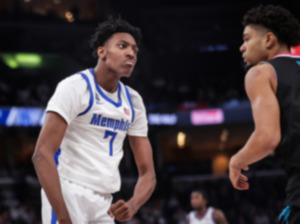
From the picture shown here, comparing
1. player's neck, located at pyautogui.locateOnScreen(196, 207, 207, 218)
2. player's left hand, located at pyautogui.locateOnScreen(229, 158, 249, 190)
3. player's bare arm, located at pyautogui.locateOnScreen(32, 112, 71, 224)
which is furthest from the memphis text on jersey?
player's neck, located at pyautogui.locateOnScreen(196, 207, 207, 218)

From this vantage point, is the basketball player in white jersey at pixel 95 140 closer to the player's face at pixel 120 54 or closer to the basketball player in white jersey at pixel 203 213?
the player's face at pixel 120 54

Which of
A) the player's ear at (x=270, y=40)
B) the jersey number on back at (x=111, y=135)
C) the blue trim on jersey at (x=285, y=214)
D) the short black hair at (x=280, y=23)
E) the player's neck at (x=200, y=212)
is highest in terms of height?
the short black hair at (x=280, y=23)

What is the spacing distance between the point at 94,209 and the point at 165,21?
71.6ft

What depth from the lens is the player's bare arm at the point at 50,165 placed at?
2.63 meters

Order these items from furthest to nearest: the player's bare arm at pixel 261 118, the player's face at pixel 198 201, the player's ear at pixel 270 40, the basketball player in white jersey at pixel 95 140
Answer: the player's face at pixel 198 201, the basketball player in white jersey at pixel 95 140, the player's ear at pixel 270 40, the player's bare arm at pixel 261 118

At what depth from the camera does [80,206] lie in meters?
2.86

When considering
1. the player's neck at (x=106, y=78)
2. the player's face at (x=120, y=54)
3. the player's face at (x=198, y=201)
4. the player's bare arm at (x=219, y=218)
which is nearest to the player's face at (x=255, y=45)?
the player's face at (x=120, y=54)

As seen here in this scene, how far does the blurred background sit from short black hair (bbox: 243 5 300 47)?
1216 cm

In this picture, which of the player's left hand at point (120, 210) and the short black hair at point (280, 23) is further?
the player's left hand at point (120, 210)

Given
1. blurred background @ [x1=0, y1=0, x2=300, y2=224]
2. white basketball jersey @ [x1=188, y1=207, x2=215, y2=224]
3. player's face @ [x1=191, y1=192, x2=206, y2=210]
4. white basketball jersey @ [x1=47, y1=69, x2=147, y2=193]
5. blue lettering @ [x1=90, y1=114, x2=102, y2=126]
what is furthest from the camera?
blurred background @ [x1=0, y1=0, x2=300, y2=224]

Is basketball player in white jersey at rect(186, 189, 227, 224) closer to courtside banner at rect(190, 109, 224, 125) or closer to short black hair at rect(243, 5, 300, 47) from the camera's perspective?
short black hair at rect(243, 5, 300, 47)

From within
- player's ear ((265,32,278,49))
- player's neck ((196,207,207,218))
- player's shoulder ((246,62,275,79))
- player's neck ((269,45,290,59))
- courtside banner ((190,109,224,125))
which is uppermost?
player's ear ((265,32,278,49))

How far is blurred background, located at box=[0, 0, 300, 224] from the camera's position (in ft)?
56.1

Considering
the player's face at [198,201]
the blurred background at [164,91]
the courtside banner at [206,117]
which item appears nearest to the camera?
the player's face at [198,201]
